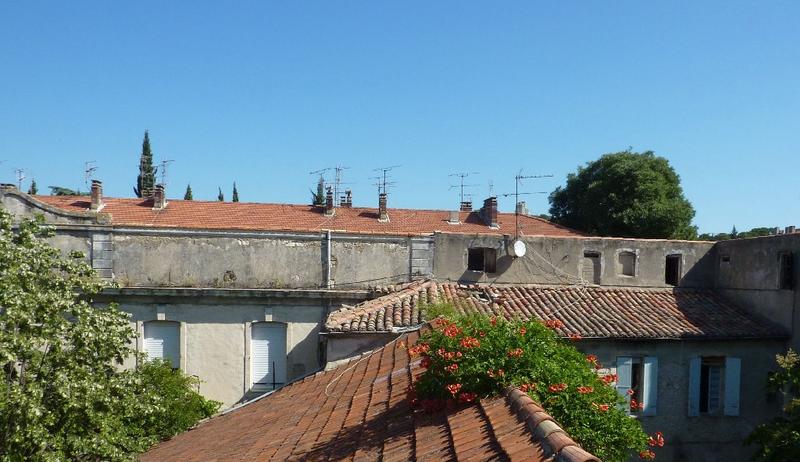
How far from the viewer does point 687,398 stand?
14719 mm

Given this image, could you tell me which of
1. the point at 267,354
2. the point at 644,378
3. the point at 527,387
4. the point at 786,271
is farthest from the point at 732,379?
the point at 267,354

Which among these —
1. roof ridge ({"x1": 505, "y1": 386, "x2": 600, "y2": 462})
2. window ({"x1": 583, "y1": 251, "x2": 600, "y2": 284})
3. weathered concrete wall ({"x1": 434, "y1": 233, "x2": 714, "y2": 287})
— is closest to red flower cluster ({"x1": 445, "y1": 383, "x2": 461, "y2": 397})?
roof ridge ({"x1": 505, "y1": 386, "x2": 600, "y2": 462})

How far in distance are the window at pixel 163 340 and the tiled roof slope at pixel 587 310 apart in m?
5.36

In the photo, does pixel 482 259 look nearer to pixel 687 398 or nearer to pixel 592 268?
pixel 592 268

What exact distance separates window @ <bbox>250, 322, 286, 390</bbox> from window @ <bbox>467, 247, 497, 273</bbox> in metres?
5.83

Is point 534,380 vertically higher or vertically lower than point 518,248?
lower

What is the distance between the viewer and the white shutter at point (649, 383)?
569 inches

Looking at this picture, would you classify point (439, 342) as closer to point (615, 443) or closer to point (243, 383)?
point (615, 443)

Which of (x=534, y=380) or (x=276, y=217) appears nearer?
(x=534, y=380)

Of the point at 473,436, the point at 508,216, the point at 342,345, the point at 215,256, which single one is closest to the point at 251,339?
the point at 215,256

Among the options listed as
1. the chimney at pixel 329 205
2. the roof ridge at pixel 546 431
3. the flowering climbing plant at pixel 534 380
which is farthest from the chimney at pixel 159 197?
the roof ridge at pixel 546 431

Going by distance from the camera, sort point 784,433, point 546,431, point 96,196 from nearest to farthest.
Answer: point 546,431 → point 784,433 → point 96,196

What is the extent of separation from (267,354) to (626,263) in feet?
35.9

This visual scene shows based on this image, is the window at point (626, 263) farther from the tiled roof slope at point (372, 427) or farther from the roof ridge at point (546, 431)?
the roof ridge at point (546, 431)
